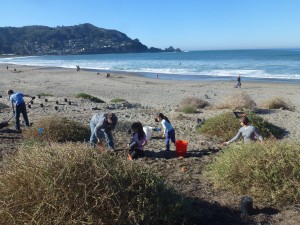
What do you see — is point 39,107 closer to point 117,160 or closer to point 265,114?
point 265,114

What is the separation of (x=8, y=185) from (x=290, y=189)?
408 cm

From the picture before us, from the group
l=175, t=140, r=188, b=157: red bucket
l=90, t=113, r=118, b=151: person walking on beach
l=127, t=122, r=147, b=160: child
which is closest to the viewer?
l=90, t=113, r=118, b=151: person walking on beach

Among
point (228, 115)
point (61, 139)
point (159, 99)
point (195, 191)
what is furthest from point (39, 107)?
point (195, 191)

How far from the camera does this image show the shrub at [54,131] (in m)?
10.0

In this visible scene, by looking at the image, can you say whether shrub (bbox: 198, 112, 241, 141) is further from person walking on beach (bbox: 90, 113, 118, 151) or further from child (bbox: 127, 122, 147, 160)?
person walking on beach (bbox: 90, 113, 118, 151)

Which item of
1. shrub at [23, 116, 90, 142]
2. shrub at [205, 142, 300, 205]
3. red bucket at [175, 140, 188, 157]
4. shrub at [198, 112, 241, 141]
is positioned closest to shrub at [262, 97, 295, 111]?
shrub at [198, 112, 241, 141]

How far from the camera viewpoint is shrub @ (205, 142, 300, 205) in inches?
241

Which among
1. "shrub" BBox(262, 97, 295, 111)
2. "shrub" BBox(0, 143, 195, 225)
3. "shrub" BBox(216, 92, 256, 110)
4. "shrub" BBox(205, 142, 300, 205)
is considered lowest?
"shrub" BBox(262, 97, 295, 111)

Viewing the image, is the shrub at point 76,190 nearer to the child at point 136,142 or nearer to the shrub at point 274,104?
the child at point 136,142

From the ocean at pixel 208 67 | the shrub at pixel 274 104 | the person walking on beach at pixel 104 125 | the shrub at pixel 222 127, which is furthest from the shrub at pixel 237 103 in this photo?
the ocean at pixel 208 67

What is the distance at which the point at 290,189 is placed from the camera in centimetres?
611

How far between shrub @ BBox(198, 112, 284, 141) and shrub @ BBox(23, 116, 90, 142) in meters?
3.73

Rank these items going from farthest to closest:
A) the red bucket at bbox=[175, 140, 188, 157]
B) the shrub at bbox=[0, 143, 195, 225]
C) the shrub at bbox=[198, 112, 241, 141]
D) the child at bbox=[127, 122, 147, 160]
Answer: the shrub at bbox=[198, 112, 241, 141]
the red bucket at bbox=[175, 140, 188, 157]
the child at bbox=[127, 122, 147, 160]
the shrub at bbox=[0, 143, 195, 225]

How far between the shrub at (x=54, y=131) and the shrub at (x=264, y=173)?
4.70 m
